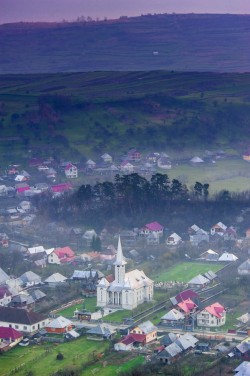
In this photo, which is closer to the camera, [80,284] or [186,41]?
[80,284]

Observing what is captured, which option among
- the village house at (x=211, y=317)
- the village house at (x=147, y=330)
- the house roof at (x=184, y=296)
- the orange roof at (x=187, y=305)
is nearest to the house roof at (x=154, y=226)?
the house roof at (x=184, y=296)

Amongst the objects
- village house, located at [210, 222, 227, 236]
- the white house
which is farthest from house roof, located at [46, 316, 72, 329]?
village house, located at [210, 222, 227, 236]

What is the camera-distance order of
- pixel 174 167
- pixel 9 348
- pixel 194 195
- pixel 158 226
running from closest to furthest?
pixel 9 348 < pixel 158 226 < pixel 194 195 < pixel 174 167

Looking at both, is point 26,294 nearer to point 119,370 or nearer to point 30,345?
point 30,345

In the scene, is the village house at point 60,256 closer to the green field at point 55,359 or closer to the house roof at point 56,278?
the house roof at point 56,278

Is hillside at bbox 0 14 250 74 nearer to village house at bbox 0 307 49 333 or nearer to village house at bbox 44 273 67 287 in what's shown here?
village house at bbox 44 273 67 287

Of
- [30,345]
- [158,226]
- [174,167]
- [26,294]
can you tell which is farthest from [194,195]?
[30,345]

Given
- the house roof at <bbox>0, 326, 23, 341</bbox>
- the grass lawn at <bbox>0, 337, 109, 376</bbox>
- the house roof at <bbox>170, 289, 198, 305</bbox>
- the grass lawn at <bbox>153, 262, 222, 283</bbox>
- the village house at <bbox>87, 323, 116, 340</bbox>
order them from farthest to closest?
the grass lawn at <bbox>153, 262, 222, 283</bbox> → the house roof at <bbox>170, 289, 198, 305</bbox> → the village house at <bbox>87, 323, 116, 340</bbox> → the house roof at <bbox>0, 326, 23, 341</bbox> → the grass lawn at <bbox>0, 337, 109, 376</bbox>
